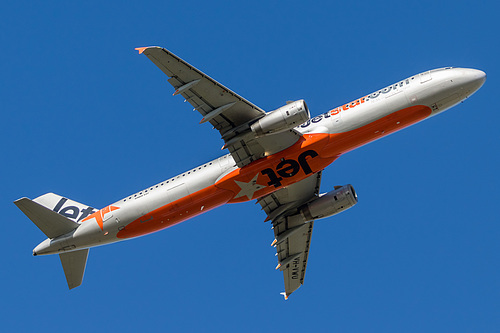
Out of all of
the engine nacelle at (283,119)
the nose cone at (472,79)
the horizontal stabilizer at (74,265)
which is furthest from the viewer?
the horizontal stabilizer at (74,265)

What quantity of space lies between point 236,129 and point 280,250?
50.6 feet

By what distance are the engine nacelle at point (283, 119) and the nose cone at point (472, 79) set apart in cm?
A: 1221

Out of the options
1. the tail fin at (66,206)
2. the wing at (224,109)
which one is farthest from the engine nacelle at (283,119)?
the tail fin at (66,206)

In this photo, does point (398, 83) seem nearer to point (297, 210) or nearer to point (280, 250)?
point (297, 210)

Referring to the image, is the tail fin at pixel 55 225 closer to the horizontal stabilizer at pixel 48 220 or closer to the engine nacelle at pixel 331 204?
the horizontal stabilizer at pixel 48 220

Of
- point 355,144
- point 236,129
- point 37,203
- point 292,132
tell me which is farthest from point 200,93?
point 37,203

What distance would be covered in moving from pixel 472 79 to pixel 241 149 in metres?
18.1

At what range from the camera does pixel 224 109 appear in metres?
49.6

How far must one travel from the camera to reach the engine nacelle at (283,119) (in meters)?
48.8

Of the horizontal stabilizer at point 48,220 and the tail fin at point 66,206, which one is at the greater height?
the tail fin at point 66,206

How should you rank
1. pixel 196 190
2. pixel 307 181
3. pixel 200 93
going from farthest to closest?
pixel 307 181, pixel 196 190, pixel 200 93

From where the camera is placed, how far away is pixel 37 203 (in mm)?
53219

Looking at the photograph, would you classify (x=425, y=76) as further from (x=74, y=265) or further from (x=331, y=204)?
(x=74, y=265)

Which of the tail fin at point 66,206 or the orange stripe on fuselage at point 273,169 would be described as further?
the tail fin at point 66,206
